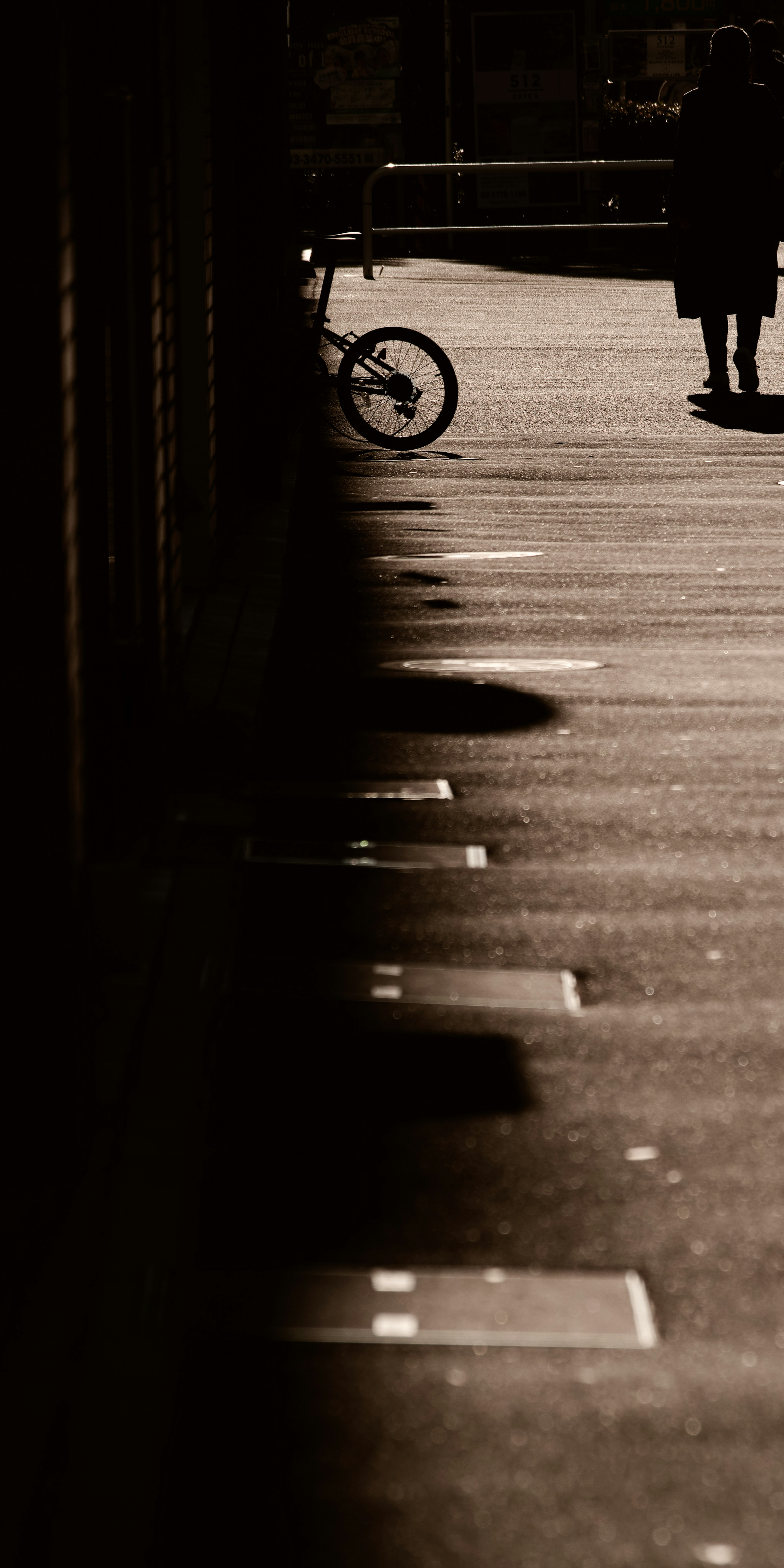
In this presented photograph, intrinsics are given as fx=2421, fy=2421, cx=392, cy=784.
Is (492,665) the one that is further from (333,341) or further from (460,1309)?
(333,341)

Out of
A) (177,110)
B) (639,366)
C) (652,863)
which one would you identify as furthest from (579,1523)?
(639,366)

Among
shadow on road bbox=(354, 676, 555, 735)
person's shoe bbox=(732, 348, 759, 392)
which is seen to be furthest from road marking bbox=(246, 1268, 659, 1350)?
person's shoe bbox=(732, 348, 759, 392)

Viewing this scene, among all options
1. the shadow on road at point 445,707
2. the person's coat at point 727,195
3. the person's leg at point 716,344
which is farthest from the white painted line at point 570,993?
the person's leg at point 716,344

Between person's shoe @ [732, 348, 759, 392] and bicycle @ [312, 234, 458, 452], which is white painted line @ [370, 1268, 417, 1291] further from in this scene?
person's shoe @ [732, 348, 759, 392]

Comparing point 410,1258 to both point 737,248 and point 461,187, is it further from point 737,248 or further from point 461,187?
point 461,187

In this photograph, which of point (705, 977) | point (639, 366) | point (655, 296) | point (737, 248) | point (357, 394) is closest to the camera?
point (705, 977)

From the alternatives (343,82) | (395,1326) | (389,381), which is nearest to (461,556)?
(389,381)

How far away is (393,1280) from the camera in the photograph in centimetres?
359

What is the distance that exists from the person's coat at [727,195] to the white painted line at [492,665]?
6.61 metres

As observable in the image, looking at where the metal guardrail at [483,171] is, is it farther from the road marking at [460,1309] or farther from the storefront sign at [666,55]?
the road marking at [460,1309]

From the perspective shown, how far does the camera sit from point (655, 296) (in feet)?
71.4

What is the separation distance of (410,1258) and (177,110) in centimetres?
611

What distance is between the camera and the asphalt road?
305cm

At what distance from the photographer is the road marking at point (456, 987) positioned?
15.6 ft
